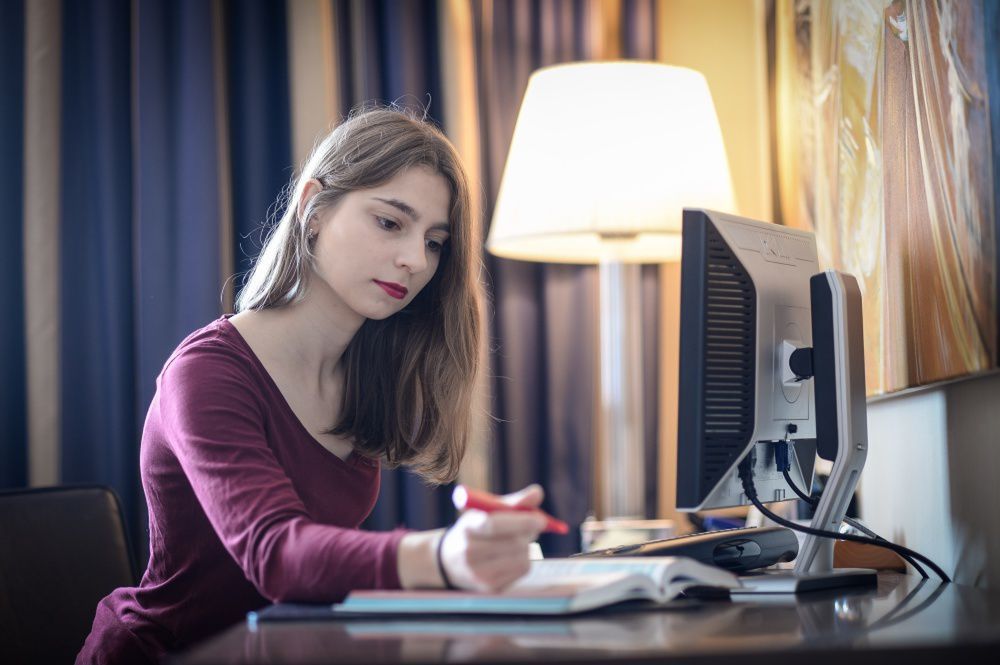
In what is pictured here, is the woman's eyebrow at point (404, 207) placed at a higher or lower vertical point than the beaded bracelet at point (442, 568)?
higher

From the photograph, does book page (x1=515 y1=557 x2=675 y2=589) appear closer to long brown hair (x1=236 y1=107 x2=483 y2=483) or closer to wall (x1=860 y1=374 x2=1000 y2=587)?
wall (x1=860 y1=374 x2=1000 y2=587)

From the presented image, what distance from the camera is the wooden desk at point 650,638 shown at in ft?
2.19

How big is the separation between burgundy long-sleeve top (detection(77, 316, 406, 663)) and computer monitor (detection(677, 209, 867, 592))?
1.18ft

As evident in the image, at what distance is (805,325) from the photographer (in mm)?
1234

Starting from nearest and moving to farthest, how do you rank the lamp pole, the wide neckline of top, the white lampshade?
the wide neckline of top
the white lampshade
the lamp pole

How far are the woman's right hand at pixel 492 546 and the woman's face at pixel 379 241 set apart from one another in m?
0.58

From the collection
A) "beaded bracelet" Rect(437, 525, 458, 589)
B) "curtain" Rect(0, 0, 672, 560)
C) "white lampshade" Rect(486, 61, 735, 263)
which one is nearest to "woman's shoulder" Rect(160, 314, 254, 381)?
"beaded bracelet" Rect(437, 525, 458, 589)

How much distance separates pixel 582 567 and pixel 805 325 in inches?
17.5

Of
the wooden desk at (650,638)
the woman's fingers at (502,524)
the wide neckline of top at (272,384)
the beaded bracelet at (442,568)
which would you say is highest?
the wide neckline of top at (272,384)

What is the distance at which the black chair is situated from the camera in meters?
1.55

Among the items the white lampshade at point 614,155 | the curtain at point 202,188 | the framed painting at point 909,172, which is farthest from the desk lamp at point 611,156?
the curtain at point 202,188

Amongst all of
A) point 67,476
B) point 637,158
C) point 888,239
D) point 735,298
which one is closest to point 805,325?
point 735,298

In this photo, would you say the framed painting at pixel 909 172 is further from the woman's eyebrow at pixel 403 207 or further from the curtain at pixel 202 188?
the curtain at pixel 202 188

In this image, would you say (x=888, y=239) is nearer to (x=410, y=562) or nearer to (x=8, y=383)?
(x=410, y=562)
